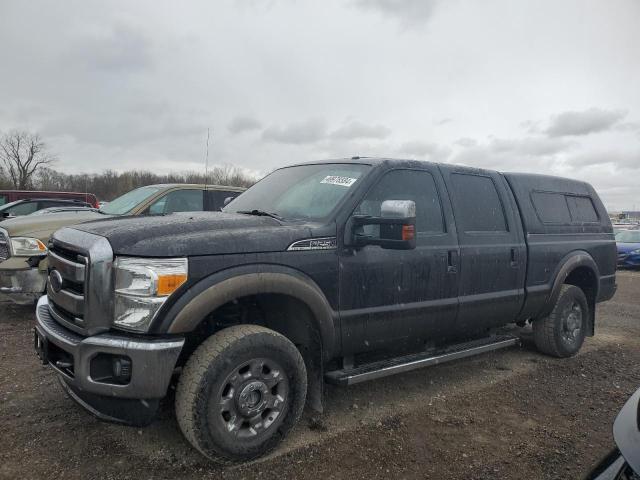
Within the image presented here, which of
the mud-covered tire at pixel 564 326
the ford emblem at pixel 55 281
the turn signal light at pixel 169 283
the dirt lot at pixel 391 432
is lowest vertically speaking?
the dirt lot at pixel 391 432

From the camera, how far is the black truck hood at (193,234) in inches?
106

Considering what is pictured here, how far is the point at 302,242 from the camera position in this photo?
3.15m

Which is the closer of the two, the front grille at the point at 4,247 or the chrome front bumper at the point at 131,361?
the chrome front bumper at the point at 131,361

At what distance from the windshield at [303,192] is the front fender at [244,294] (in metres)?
0.58

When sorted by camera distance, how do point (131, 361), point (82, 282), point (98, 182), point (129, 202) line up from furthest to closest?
point (98, 182) → point (129, 202) → point (82, 282) → point (131, 361)

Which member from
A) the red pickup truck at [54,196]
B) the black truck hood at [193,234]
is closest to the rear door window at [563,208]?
the black truck hood at [193,234]

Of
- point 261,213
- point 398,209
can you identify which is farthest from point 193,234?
point 398,209

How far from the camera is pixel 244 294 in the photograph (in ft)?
9.43

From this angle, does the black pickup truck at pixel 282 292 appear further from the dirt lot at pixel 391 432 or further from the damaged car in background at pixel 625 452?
the damaged car in background at pixel 625 452

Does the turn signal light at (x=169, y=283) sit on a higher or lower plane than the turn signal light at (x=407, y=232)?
lower

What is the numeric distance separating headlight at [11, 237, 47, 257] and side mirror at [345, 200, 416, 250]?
4131 mm

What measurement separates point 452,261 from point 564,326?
223 centimetres

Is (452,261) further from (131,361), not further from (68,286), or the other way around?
(68,286)

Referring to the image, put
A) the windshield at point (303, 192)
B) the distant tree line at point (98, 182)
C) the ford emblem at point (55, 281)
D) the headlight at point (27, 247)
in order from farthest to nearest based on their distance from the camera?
the distant tree line at point (98, 182), the headlight at point (27, 247), the windshield at point (303, 192), the ford emblem at point (55, 281)
